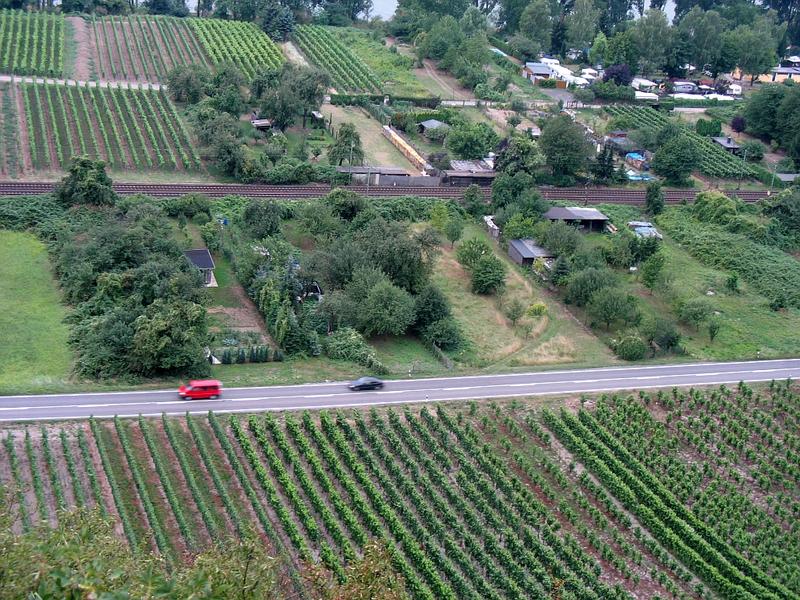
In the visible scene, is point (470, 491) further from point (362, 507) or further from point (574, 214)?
point (574, 214)

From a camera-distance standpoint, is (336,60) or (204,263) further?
(336,60)

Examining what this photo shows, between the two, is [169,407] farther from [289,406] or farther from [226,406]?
[289,406]

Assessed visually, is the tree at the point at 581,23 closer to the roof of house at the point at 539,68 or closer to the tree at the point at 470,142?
the roof of house at the point at 539,68

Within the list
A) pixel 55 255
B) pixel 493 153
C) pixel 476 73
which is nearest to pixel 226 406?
pixel 55 255

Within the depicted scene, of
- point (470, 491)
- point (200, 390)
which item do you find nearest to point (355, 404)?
point (200, 390)

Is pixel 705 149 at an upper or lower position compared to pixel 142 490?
upper

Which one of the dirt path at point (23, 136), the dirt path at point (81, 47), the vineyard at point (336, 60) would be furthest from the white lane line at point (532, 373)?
the dirt path at point (81, 47)

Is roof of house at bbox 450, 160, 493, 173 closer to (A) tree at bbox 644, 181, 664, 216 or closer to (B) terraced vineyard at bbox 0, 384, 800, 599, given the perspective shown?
(A) tree at bbox 644, 181, 664, 216
